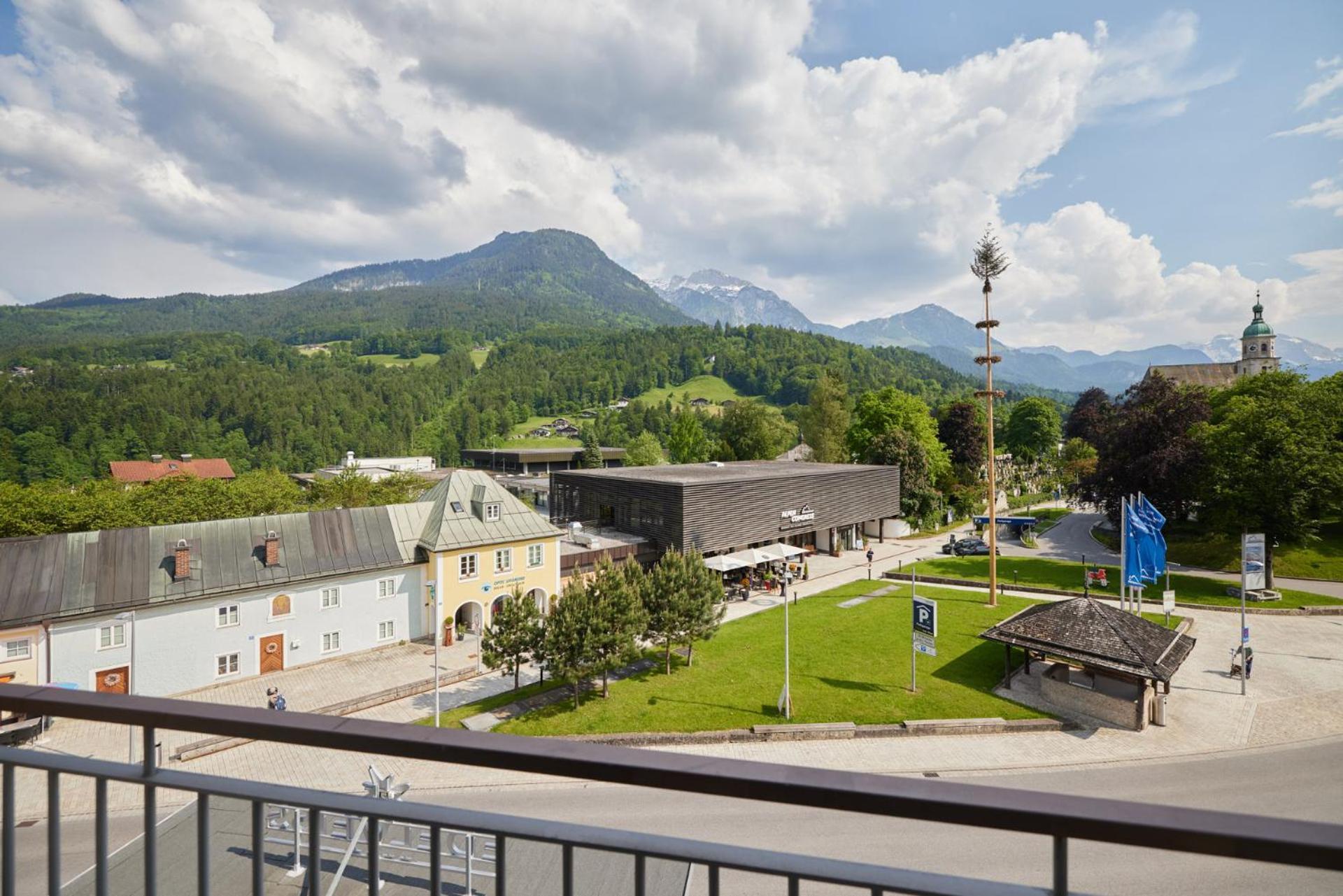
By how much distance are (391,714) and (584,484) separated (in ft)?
64.8

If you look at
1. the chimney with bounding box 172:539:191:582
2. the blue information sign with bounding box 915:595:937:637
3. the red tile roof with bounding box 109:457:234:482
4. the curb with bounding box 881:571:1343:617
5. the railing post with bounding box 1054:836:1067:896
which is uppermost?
the railing post with bounding box 1054:836:1067:896

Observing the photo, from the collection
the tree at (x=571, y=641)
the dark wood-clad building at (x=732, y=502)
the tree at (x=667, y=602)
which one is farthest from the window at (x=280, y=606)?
the dark wood-clad building at (x=732, y=502)

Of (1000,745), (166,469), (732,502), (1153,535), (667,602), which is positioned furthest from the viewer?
(166,469)

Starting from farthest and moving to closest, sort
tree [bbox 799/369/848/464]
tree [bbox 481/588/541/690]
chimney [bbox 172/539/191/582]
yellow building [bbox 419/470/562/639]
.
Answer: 1. tree [bbox 799/369/848/464]
2. yellow building [bbox 419/470/562/639]
3. chimney [bbox 172/539/191/582]
4. tree [bbox 481/588/541/690]

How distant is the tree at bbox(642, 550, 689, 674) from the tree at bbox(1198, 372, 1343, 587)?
2481 centimetres

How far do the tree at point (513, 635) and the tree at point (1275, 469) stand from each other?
29.4 m

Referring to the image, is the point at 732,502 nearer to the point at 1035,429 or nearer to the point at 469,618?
the point at 469,618

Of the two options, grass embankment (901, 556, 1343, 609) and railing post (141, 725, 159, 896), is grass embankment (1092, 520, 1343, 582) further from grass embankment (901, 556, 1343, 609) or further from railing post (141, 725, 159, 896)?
railing post (141, 725, 159, 896)

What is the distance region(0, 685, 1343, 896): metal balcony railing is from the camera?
1.35 meters

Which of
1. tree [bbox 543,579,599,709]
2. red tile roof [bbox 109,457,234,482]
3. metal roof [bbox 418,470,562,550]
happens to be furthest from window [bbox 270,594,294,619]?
red tile roof [bbox 109,457,234,482]

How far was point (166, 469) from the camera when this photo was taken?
74312mm

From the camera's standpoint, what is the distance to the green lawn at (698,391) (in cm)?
13662

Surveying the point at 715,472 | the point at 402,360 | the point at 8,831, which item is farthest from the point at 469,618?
the point at 402,360

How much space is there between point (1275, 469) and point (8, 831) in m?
37.7
